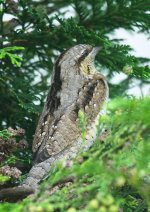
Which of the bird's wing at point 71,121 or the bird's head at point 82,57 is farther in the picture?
the bird's head at point 82,57

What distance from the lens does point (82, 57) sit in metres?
4.64

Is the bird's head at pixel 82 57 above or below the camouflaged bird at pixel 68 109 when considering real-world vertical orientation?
above

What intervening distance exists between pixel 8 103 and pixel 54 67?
0.56 m

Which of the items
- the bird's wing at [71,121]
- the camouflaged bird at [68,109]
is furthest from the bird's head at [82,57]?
the bird's wing at [71,121]

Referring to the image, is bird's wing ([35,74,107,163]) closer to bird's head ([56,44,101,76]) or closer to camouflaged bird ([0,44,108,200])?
camouflaged bird ([0,44,108,200])

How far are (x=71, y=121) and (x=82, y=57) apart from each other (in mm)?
912

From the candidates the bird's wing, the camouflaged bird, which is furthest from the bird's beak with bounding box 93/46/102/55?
the bird's wing

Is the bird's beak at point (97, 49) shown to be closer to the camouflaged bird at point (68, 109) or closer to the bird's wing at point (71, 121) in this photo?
the camouflaged bird at point (68, 109)

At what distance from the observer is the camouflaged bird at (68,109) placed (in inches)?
147

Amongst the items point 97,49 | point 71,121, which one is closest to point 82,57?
point 97,49

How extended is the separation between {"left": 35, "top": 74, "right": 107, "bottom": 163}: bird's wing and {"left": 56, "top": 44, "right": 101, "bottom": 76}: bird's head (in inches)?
11.1

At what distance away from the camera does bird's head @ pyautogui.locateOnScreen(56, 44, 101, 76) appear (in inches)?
171

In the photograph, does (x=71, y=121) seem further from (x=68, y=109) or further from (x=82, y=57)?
(x=82, y=57)

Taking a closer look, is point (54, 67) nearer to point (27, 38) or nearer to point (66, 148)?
point (27, 38)
